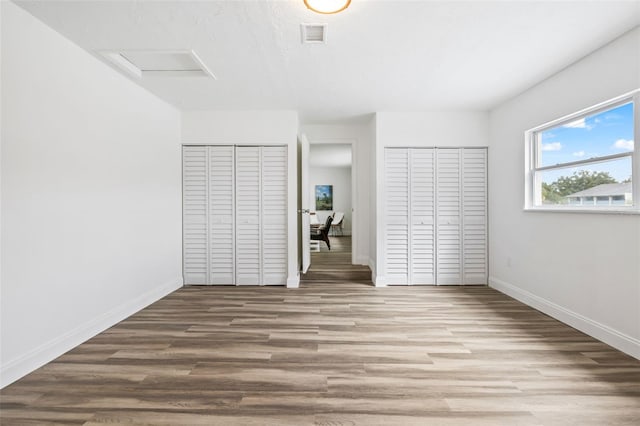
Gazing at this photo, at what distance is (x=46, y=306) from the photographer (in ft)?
7.55

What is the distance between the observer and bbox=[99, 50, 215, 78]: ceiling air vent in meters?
2.72

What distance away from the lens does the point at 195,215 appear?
4.45 metres

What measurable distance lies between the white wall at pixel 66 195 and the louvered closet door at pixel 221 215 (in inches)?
33.4

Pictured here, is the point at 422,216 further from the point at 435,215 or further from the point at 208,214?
the point at 208,214

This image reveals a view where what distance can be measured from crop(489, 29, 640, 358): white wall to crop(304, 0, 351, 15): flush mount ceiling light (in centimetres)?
217


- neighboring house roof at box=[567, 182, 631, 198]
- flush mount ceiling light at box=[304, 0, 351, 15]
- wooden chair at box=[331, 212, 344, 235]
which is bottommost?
wooden chair at box=[331, 212, 344, 235]

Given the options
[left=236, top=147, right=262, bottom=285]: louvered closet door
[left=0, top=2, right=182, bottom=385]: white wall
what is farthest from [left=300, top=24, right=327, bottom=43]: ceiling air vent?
[left=236, top=147, right=262, bottom=285]: louvered closet door

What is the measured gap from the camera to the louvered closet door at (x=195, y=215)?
4441 millimetres

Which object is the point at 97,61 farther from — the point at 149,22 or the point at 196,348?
the point at 196,348

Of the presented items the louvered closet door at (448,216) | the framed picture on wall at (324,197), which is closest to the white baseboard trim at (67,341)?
the louvered closet door at (448,216)

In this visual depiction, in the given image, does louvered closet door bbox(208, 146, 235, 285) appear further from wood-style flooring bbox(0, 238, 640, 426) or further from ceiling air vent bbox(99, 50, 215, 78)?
ceiling air vent bbox(99, 50, 215, 78)

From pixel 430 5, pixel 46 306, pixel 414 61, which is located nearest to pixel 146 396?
pixel 46 306

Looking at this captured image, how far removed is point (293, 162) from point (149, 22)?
238cm

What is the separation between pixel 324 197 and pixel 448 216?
7.33m
